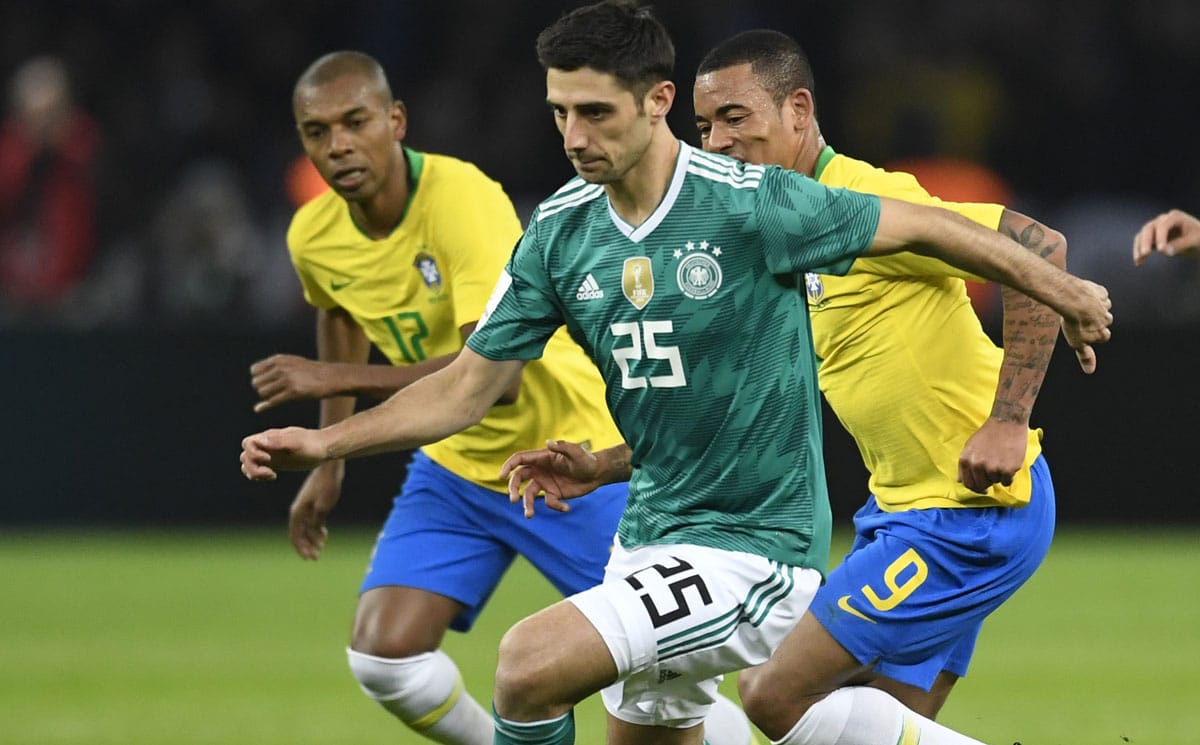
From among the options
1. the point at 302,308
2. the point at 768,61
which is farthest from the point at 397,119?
the point at 302,308

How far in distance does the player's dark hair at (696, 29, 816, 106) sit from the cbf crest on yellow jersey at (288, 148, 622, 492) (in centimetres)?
110

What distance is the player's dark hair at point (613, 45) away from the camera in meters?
4.75

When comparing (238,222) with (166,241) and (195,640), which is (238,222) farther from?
(195,640)

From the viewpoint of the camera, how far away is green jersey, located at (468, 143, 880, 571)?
482cm

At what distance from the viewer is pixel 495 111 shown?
51.6 ft

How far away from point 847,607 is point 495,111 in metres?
10.8

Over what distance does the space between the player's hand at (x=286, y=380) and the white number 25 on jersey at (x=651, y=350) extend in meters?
1.03

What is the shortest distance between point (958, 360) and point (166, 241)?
935 cm

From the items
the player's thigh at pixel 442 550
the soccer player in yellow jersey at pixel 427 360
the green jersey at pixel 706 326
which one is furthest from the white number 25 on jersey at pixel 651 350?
the player's thigh at pixel 442 550

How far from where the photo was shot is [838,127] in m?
15.8

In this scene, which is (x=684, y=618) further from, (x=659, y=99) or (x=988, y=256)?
(x=659, y=99)

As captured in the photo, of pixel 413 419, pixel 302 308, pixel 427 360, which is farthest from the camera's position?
pixel 302 308

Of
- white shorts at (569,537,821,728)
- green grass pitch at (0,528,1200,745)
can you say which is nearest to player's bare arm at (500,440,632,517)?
white shorts at (569,537,821,728)

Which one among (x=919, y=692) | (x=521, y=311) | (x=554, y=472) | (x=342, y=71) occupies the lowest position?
(x=919, y=692)
